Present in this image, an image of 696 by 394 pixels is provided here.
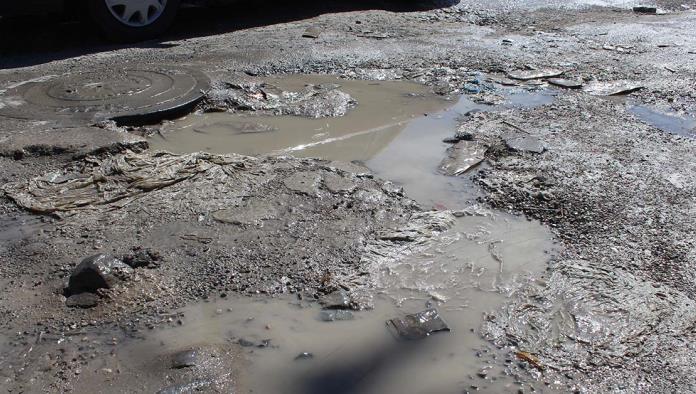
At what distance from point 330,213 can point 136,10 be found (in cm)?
404

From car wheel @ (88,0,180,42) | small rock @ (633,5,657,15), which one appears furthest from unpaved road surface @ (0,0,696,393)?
small rock @ (633,5,657,15)

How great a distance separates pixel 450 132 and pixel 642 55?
10.0 ft

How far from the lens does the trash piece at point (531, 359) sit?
2475 millimetres

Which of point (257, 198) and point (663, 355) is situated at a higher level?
point (257, 198)

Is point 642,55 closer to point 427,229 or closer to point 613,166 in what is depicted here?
point 613,166

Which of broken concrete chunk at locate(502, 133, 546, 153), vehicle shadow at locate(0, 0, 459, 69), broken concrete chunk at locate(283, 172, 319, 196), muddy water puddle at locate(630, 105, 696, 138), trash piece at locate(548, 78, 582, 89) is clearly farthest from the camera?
vehicle shadow at locate(0, 0, 459, 69)

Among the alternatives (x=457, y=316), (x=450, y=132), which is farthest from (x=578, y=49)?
(x=457, y=316)

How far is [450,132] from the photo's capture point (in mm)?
4598

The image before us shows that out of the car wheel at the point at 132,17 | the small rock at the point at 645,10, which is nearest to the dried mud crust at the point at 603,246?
the car wheel at the point at 132,17

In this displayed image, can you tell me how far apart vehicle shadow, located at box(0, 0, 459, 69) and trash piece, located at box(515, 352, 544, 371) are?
4.87 m

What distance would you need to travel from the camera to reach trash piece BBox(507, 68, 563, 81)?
584 centimetres

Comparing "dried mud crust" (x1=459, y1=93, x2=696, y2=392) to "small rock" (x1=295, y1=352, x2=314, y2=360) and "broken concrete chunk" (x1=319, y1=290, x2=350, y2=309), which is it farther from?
"small rock" (x1=295, y1=352, x2=314, y2=360)

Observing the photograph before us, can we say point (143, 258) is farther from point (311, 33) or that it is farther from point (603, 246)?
point (311, 33)

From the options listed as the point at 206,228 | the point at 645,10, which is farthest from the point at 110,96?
the point at 645,10
